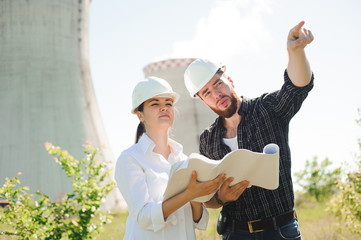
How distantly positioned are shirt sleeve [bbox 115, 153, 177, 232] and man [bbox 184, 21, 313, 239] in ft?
1.03

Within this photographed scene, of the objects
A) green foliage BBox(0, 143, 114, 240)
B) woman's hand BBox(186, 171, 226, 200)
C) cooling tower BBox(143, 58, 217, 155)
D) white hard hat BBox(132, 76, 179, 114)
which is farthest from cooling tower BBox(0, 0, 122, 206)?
woman's hand BBox(186, 171, 226, 200)

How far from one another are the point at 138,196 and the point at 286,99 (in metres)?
0.87

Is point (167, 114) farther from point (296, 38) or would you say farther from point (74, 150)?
point (74, 150)

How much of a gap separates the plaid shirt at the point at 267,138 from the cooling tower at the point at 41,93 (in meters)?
6.22

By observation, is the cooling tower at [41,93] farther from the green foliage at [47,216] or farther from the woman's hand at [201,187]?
the woman's hand at [201,187]

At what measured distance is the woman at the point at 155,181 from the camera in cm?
152

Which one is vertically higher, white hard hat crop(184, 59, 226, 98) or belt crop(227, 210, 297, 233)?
white hard hat crop(184, 59, 226, 98)

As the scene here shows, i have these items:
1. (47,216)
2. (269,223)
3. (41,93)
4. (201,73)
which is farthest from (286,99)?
(41,93)

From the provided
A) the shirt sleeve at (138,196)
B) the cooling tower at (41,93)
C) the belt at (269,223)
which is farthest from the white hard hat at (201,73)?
the cooling tower at (41,93)

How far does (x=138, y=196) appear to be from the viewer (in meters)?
1.57

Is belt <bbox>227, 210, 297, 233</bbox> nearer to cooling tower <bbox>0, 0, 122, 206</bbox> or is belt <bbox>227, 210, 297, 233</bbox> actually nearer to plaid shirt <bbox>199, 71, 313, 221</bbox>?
plaid shirt <bbox>199, 71, 313, 221</bbox>

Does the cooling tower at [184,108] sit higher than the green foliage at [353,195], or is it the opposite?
the cooling tower at [184,108]

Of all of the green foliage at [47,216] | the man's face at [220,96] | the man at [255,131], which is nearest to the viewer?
the man at [255,131]

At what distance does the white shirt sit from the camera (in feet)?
5.06
